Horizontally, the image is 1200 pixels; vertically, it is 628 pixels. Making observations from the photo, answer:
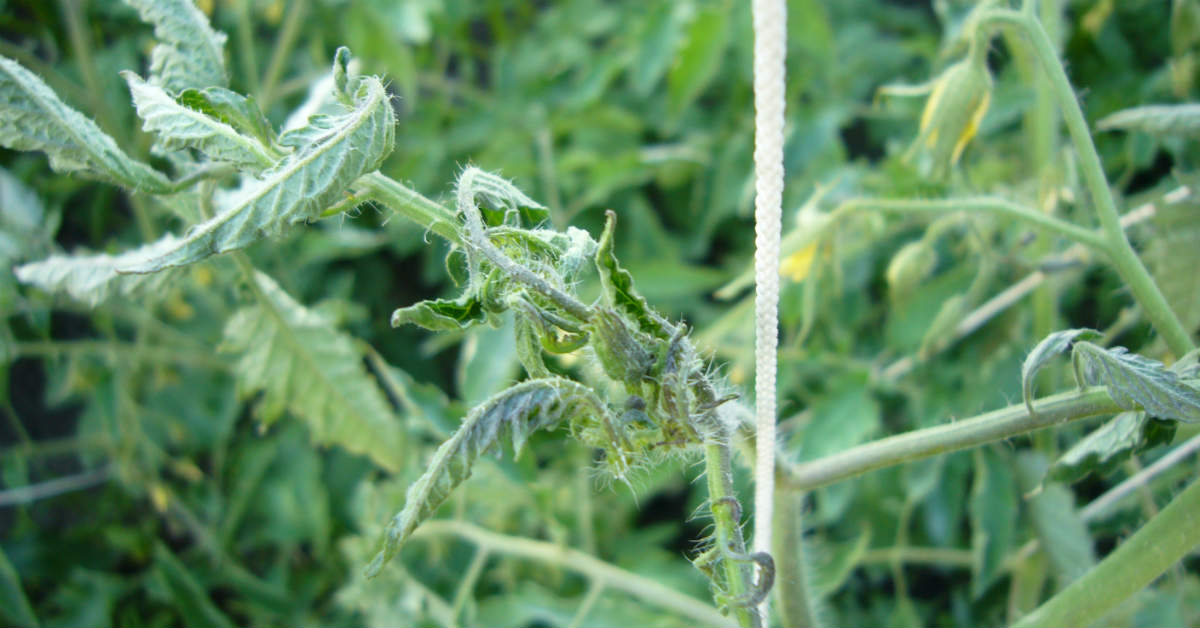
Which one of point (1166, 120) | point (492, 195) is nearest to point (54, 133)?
point (492, 195)

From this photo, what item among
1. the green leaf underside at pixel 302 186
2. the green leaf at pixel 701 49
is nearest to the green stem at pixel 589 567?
the green leaf underside at pixel 302 186

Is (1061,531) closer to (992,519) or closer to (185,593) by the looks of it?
(992,519)

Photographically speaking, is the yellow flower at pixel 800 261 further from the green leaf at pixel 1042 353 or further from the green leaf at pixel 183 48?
the green leaf at pixel 183 48

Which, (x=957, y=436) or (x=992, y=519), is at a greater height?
(x=957, y=436)

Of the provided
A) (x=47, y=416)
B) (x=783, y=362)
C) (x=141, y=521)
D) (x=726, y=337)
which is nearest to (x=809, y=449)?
(x=783, y=362)

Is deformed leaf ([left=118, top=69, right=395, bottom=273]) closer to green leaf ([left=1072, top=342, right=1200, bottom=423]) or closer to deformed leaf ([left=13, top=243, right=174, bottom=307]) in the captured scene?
deformed leaf ([left=13, top=243, right=174, bottom=307])
